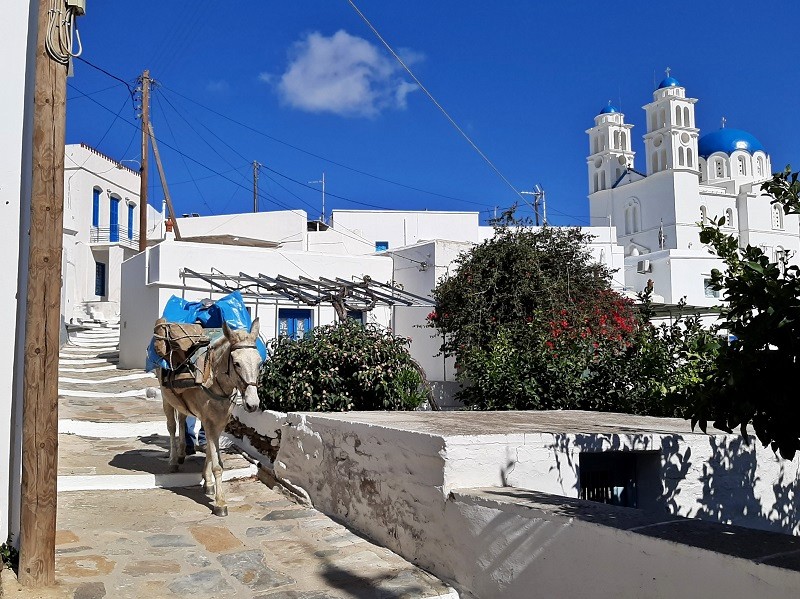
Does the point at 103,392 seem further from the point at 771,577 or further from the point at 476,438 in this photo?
the point at 771,577

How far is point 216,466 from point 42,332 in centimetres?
296

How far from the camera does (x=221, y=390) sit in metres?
6.97

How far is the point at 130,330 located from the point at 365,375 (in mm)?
12895

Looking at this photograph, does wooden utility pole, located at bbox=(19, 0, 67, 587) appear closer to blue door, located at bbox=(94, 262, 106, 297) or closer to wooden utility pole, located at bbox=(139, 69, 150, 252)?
wooden utility pole, located at bbox=(139, 69, 150, 252)

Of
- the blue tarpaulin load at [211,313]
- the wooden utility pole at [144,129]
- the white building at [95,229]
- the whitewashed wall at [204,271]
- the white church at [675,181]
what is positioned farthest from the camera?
the white church at [675,181]

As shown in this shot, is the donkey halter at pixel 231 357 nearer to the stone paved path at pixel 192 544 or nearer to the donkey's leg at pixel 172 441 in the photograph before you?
the stone paved path at pixel 192 544

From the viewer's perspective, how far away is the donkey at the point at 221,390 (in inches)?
258

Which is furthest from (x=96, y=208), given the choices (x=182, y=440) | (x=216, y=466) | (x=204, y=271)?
(x=216, y=466)

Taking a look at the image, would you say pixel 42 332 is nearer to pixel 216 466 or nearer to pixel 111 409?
pixel 216 466

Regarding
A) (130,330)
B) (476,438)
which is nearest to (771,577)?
(476,438)

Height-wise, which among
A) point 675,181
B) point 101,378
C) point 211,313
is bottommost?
point 101,378

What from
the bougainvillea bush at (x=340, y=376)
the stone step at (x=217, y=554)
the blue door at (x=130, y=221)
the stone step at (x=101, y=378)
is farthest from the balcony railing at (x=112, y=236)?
the stone step at (x=217, y=554)

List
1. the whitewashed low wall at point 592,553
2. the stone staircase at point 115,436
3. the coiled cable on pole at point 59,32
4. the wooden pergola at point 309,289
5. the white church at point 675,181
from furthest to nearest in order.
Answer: the white church at point 675,181 → the wooden pergola at point 309,289 → the stone staircase at point 115,436 → the coiled cable on pole at point 59,32 → the whitewashed low wall at point 592,553

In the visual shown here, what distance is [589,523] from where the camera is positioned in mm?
3658
